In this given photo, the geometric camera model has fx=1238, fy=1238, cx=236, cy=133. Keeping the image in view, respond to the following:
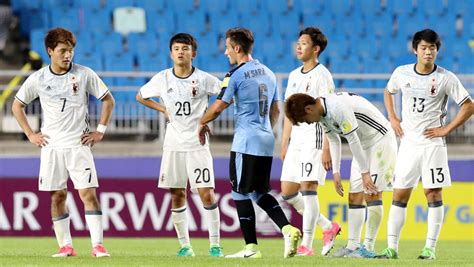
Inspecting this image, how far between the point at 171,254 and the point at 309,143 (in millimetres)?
1815

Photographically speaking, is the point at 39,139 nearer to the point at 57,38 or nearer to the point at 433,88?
the point at 57,38

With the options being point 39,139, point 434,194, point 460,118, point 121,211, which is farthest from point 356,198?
point 121,211

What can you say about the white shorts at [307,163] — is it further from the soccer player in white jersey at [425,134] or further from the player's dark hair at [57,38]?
the player's dark hair at [57,38]

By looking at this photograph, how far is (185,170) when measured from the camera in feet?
38.2

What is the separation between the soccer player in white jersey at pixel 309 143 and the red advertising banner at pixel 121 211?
4.76 metres

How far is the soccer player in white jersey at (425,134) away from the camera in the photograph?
36.7 ft

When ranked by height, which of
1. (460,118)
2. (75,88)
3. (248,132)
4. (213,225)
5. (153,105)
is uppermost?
(75,88)

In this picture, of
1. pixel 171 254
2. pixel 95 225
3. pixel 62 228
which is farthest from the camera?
pixel 171 254

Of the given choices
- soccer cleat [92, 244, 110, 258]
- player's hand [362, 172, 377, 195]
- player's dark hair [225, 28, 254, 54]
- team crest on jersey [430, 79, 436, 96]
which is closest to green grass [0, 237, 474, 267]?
soccer cleat [92, 244, 110, 258]

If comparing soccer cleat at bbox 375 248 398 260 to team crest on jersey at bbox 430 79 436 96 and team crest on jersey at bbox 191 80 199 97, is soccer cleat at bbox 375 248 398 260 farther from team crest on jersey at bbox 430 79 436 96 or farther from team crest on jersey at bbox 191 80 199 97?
team crest on jersey at bbox 191 80 199 97

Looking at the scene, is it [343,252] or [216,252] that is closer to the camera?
[343,252]

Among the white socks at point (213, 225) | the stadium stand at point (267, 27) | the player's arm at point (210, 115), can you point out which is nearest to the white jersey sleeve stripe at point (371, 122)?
the player's arm at point (210, 115)

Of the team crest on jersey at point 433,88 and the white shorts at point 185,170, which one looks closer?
the team crest on jersey at point 433,88

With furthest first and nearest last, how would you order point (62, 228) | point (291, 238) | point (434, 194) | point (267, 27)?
point (267, 27) → point (434, 194) → point (62, 228) → point (291, 238)
